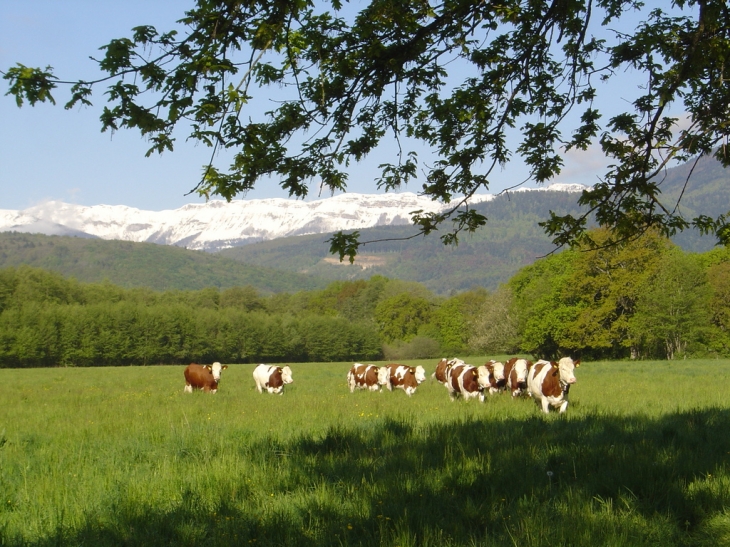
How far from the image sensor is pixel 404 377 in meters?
22.7

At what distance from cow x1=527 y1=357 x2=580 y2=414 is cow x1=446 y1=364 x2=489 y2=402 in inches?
109

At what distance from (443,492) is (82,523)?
3024 mm

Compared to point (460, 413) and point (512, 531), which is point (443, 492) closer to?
point (512, 531)

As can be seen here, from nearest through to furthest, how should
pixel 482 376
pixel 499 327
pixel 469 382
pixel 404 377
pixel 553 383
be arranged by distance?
pixel 553 383
pixel 482 376
pixel 469 382
pixel 404 377
pixel 499 327

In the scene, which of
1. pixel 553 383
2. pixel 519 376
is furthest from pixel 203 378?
pixel 553 383

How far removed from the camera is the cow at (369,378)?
Answer: 2538 centimetres

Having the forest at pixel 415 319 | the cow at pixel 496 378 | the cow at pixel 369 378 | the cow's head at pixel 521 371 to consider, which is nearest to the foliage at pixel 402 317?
the forest at pixel 415 319

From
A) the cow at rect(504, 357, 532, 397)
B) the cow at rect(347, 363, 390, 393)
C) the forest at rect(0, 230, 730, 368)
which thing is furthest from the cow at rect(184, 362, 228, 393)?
the forest at rect(0, 230, 730, 368)

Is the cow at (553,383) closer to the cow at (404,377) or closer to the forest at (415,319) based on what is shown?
the forest at (415,319)

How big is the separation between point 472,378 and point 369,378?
858 cm

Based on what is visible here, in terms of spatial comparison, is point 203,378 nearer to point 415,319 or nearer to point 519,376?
→ point 519,376

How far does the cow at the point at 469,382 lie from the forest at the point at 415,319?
15.0ft

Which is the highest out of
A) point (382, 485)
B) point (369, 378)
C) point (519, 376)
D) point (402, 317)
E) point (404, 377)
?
point (382, 485)

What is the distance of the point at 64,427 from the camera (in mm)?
11172
